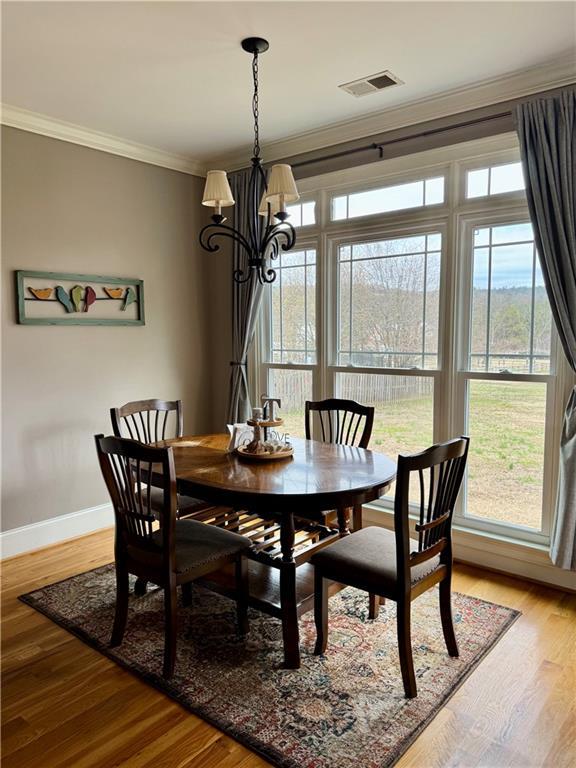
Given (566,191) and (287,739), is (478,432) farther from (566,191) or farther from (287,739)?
(287,739)

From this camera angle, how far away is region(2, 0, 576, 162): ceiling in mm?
2400

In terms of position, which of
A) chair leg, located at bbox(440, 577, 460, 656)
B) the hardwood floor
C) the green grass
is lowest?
the hardwood floor

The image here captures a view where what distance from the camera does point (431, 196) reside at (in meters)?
3.49

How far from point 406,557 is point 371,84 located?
8.64 ft

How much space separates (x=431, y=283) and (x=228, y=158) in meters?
2.08

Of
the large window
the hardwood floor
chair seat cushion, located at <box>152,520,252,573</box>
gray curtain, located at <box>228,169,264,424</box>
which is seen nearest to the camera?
the hardwood floor

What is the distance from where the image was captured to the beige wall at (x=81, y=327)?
353cm

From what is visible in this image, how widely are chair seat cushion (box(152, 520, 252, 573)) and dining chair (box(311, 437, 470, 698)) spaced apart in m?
0.39

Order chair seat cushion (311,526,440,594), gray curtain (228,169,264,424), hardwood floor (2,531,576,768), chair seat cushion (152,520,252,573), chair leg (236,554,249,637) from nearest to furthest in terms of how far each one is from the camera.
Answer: hardwood floor (2,531,576,768) < chair seat cushion (311,526,440,594) < chair seat cushion (152,520,252,573) < chair leg (236,554,249,637) < gray curtain (228,169,264,424)

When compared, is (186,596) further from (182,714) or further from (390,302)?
(390,302)

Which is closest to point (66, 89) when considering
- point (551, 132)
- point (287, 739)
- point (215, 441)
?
point (215, 441)

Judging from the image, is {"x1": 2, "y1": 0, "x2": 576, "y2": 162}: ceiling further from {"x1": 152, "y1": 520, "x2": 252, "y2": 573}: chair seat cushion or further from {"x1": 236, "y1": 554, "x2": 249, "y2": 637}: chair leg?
{"x1": 236, "y1": 554, "x2": 249, "y2": 637}: chair leg

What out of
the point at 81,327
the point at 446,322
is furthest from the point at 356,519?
the point at 81,327

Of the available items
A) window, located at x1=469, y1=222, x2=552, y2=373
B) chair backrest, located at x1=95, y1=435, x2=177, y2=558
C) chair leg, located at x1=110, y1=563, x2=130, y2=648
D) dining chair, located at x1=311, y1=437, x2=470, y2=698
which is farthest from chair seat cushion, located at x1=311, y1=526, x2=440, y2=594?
window, located at x1=469, y1=222, x2=552, y2=373
